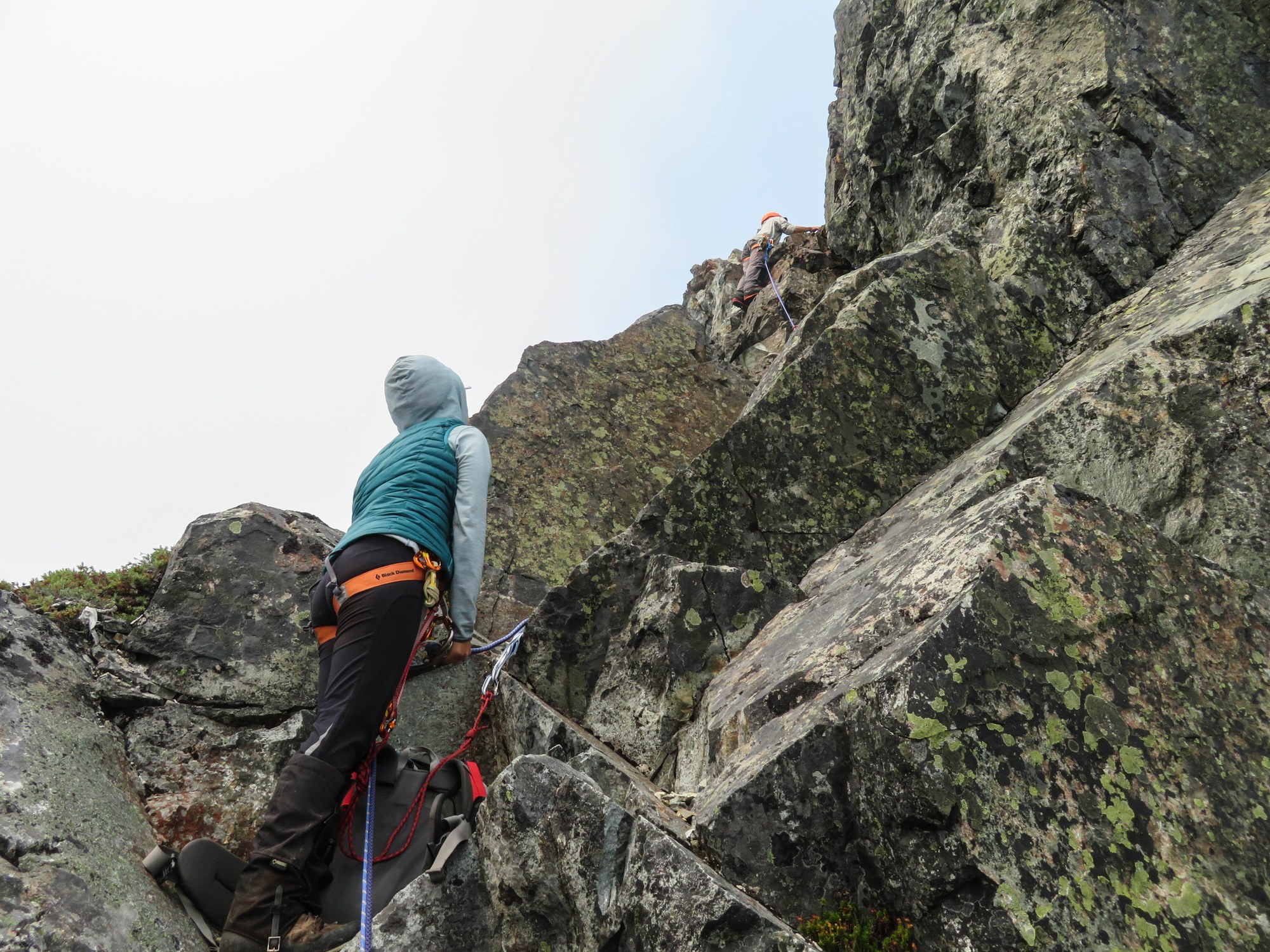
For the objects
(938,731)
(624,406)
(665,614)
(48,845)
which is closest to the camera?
(938,731)

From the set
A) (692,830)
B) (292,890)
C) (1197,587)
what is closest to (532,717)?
(292,890)

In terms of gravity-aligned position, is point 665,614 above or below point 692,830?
above

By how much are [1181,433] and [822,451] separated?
3.14 m

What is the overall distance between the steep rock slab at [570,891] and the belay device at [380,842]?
0.82ft

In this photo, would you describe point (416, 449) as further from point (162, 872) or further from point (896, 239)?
point (896, 239)

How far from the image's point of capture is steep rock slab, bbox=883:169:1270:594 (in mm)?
5570

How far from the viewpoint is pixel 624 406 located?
13.1 meters

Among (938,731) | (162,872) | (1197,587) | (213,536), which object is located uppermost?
(213,536)

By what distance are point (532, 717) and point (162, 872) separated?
8.98 feet

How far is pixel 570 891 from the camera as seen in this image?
4.42m

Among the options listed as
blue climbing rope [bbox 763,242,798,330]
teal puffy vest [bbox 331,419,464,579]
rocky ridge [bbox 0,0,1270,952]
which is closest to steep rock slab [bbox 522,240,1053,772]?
rocky ridge [bbox 0,0,1270,952]

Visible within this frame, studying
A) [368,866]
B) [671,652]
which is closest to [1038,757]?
[671,652]

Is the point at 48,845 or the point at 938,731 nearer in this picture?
the point at 938,731

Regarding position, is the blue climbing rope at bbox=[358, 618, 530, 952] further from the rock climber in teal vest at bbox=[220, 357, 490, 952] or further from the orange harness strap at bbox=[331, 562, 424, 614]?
the orange harness strap at bbox=[331, 562, 424, 614]
